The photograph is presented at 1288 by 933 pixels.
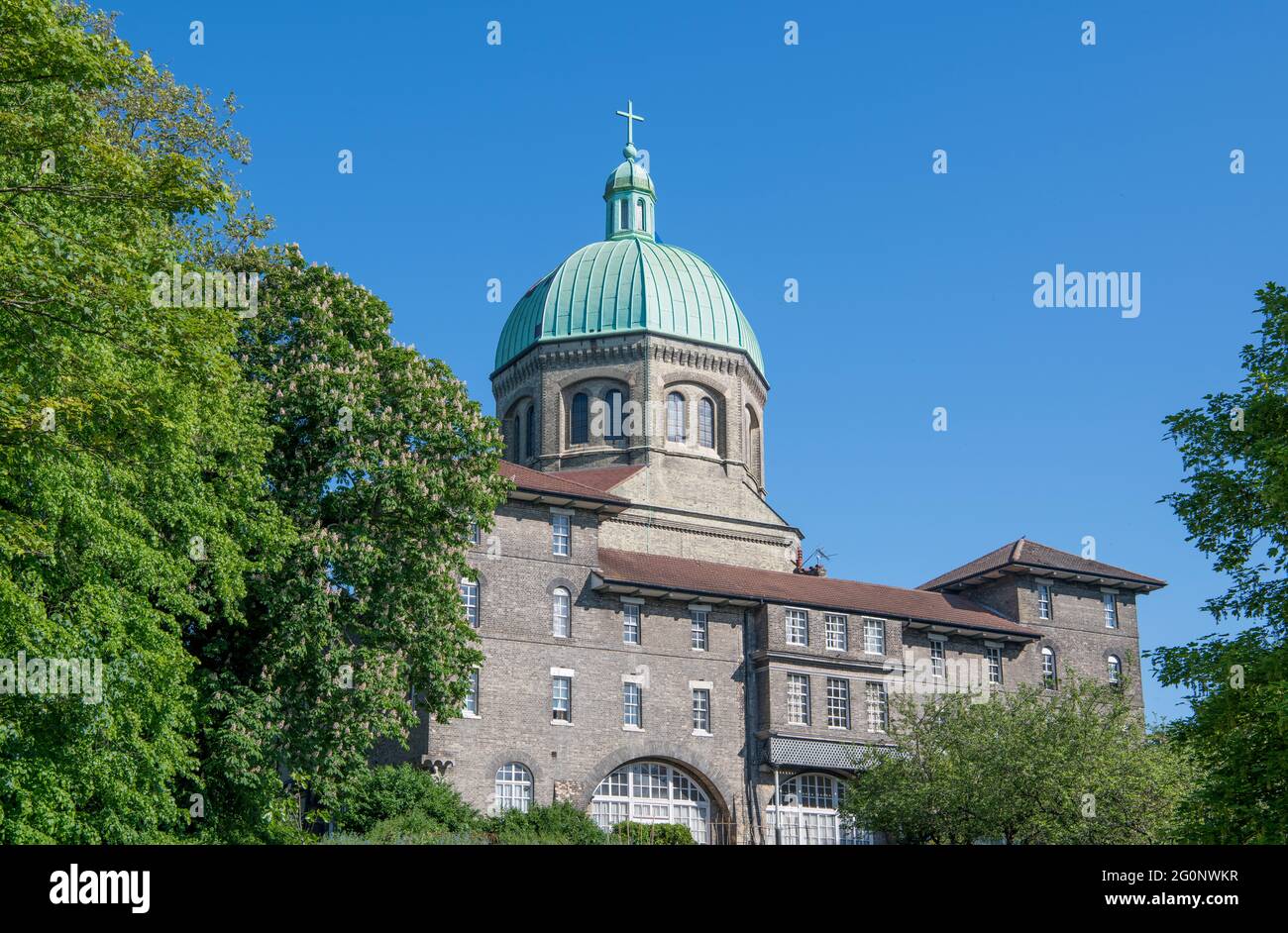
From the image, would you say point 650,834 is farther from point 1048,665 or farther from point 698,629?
point 1048,665

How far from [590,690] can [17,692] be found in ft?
95.7

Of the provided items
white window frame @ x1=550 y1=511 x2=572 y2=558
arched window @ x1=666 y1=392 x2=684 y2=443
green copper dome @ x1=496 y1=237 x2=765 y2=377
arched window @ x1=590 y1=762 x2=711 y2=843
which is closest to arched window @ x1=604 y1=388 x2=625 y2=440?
arched window @ x1=666 y1=392 x2=684 y2=443

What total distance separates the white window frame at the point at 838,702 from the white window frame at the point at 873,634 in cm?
173

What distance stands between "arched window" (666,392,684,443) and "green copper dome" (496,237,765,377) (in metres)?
2.58

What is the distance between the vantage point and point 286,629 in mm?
27984

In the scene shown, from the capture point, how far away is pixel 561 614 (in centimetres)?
4662

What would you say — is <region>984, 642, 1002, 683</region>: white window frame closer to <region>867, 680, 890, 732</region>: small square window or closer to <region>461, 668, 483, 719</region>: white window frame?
<region>867, 680, 890, 732</region>: small square window

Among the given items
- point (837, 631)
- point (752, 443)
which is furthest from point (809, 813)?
point (752, 443)

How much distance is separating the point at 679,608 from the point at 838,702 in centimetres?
668

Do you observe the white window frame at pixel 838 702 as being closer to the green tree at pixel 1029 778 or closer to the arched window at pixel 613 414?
the green tree at pixel 1029 778

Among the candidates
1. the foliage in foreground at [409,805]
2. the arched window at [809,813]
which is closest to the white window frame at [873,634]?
the arched window at [809,813]

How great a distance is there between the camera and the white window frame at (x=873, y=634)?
51500 millimetres
